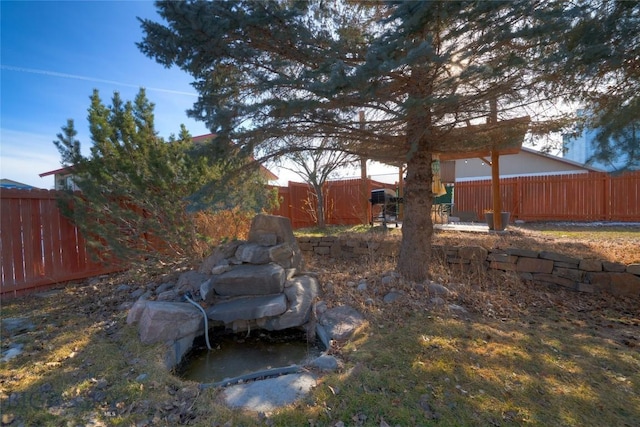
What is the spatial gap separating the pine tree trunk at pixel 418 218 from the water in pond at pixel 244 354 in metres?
1.75

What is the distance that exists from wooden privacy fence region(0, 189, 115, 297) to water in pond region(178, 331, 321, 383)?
3.41m

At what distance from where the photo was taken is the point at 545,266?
14.5 ft

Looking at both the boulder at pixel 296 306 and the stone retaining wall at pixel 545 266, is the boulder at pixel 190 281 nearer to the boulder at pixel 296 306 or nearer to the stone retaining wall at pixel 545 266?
the boulder at pixel 296 306

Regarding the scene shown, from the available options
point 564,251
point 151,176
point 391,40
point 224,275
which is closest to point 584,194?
point 564,251

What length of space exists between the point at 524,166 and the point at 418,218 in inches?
592

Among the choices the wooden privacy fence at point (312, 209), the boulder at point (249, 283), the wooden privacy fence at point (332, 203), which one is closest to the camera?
the boulder at point (249, 283)

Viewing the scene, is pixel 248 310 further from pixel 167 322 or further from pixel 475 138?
pixel 475 138

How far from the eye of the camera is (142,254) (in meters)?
4.84

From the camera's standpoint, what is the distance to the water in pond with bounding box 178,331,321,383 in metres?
2.97

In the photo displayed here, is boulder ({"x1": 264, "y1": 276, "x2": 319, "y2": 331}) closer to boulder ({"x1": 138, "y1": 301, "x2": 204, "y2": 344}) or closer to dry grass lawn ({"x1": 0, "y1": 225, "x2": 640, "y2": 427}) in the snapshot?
dry grass lawn ({"x1": 0, "y1": 225, "x2": 640, "y2": 427})

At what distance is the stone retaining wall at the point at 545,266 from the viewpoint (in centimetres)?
393

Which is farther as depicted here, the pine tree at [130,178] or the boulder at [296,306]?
the pine tree at [130,178]

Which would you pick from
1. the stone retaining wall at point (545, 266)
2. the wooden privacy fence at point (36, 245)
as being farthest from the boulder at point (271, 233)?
the wooden privacy fence at point (36, 245)

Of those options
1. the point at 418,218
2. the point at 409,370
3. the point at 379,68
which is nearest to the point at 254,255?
the point at 418,218
